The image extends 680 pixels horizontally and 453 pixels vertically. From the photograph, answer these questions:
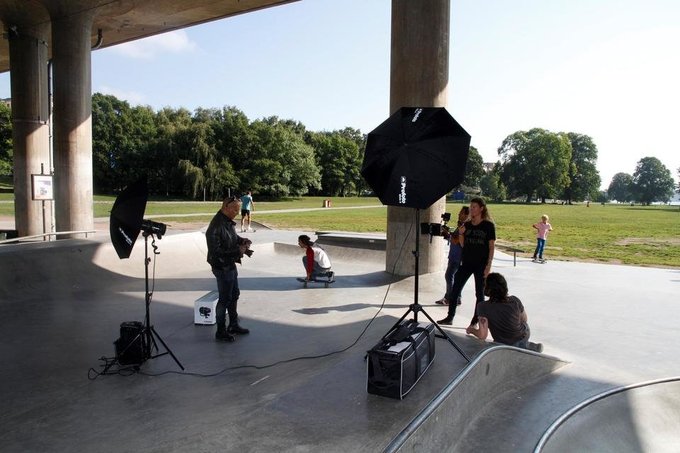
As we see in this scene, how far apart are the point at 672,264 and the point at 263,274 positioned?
15.3 meters

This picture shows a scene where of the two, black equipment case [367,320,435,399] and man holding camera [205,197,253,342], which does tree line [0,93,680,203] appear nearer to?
man holding camera [205,197,253,342]

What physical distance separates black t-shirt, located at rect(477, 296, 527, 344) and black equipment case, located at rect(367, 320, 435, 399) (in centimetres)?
156

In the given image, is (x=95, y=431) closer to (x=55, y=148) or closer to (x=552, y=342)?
(x=552, y=342)

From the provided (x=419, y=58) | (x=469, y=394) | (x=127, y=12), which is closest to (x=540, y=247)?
(x=419, y=58)

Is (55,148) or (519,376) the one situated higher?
(55,148)

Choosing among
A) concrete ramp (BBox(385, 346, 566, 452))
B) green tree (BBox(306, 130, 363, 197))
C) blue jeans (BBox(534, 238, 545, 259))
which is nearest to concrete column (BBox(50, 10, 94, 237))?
concrete ramp (BBox(385, 346, 566, 452))

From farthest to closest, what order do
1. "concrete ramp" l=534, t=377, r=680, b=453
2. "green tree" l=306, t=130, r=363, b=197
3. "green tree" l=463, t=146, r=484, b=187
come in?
1. "green tree" l=463, t=146, r=484, b=187
2. "green tree" l=306, t=130, r=363, b=197
3. "concrete ramp" l=534, t=377, r=680, b=453

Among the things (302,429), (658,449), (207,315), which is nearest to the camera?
(302,429)

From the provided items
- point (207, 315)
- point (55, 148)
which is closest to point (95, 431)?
point (207, 315)

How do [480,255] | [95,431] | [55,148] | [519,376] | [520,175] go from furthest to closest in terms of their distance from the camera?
[520,175] → [55,148] → [480,255] → [519,376] → [95,431]

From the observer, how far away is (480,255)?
6.81 metres

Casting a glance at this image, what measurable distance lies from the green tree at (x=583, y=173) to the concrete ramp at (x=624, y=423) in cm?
11148

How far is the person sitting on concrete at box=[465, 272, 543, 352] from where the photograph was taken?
5.71 meters

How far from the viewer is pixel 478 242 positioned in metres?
6.80
